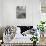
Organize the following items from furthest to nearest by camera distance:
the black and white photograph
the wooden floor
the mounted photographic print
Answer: the mounted photographic print
the black and white photograph
the wooden floor

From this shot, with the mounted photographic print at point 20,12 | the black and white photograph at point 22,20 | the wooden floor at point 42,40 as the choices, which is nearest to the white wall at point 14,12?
the black and white photograph at point 22,20

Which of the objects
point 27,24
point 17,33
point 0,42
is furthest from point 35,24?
point 0,42

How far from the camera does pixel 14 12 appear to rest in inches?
195

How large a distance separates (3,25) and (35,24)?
132 cm

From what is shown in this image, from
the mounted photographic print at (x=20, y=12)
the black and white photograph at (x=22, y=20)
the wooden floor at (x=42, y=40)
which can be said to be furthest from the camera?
the mounted photographic print at (x=20, y=12)

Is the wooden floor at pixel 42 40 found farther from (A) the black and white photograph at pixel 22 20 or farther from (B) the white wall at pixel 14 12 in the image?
(B) the white wall at pixel 14 12

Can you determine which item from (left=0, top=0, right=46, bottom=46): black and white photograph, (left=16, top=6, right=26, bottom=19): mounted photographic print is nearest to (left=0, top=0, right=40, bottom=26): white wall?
(left=0, top=0, right=46, bottom=46): black and white photograph

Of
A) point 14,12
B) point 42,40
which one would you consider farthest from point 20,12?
point 42,40

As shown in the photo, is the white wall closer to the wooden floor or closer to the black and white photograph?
the black and white photograph

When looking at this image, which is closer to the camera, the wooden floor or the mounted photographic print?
the wooden floor

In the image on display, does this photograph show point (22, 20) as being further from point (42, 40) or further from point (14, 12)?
point (42, 40)

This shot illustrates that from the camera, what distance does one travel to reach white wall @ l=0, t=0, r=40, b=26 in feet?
16.0

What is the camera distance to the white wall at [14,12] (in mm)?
4883

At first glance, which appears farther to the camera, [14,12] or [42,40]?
[14,12]
